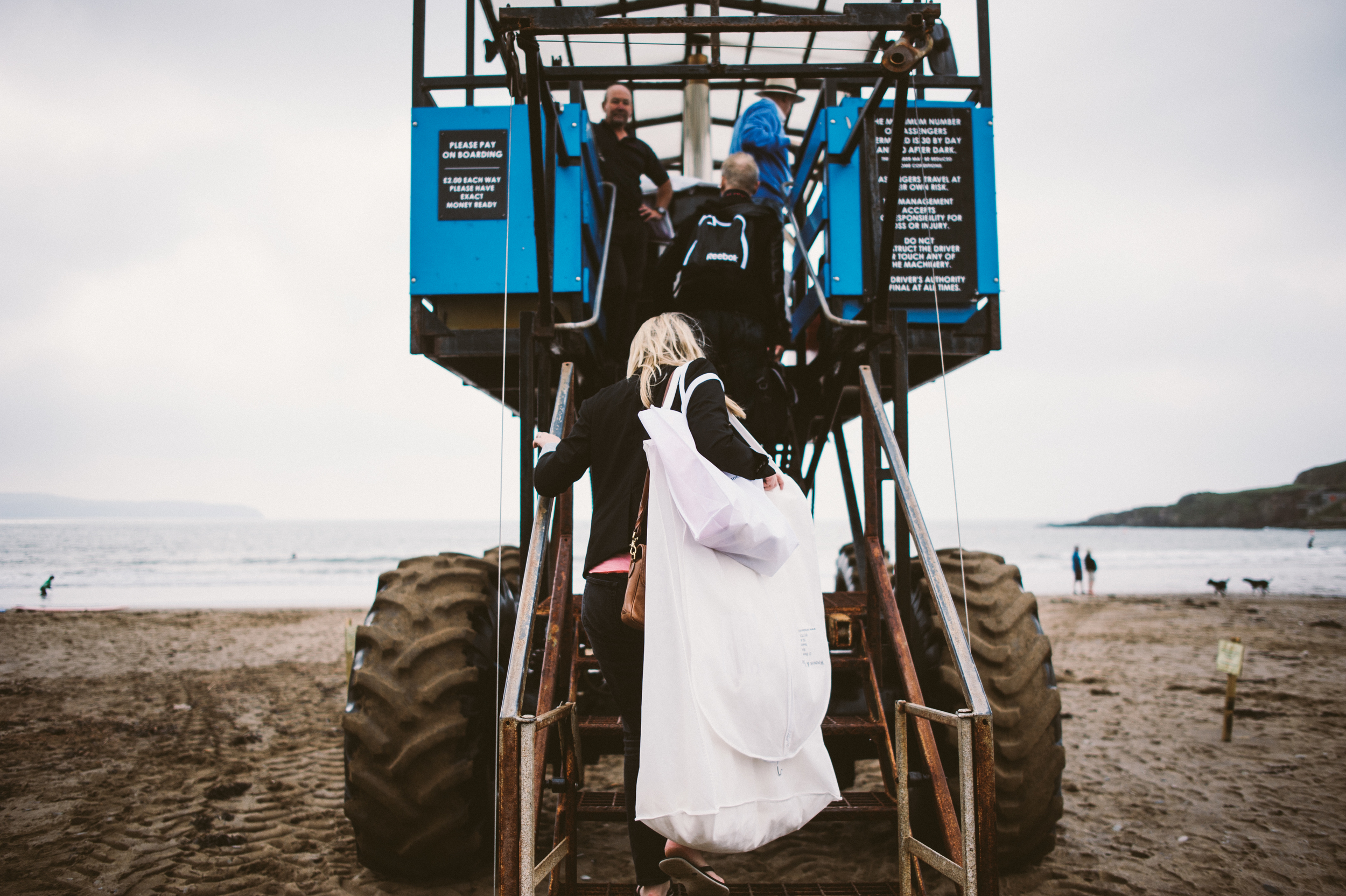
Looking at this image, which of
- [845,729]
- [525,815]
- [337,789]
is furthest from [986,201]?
[337,789]

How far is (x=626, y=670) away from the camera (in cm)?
226

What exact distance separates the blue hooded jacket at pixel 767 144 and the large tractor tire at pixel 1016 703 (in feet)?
10.2

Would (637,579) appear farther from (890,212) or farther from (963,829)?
(890,212)

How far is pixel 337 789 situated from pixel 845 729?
3.98 m

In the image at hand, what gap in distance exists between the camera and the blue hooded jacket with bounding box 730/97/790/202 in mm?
5168

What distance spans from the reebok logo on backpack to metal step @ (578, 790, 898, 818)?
7.83ft

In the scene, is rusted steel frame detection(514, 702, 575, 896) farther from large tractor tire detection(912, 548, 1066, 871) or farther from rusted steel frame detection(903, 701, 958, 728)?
large tractor tire detection(912, 548, 1066, 871)

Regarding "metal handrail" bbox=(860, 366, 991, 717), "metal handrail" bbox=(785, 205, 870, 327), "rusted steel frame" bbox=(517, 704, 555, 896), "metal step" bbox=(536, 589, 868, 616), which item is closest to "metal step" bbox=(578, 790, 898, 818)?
"metal handrail" bbox=(860, 366, 991, 717)

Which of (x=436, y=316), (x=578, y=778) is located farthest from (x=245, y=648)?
(x=578, y=778)

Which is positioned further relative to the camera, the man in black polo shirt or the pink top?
the man in black polo shirt

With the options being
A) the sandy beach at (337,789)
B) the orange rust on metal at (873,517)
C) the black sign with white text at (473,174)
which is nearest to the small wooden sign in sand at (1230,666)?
the sandy beach at (337,789)

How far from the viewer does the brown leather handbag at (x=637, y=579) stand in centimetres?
214

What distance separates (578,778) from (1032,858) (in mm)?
2035

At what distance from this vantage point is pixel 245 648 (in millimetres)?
13172
